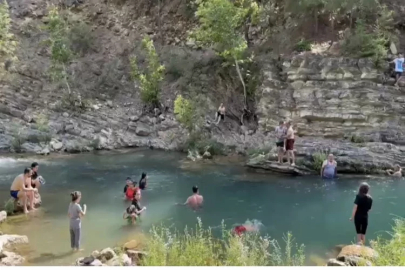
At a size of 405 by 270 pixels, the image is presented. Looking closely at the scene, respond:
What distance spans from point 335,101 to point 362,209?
10493 mm

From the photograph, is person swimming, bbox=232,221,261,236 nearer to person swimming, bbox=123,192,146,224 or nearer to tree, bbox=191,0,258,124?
person swimming, bbox=123,192,146,224

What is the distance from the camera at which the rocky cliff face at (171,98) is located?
18.7 meters

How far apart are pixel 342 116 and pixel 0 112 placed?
54.2 ft

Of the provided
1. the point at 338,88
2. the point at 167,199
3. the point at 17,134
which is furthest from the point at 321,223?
the point at 17,134

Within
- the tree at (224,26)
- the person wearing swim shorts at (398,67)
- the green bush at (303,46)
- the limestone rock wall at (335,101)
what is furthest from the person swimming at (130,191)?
the green bush at (303,46)

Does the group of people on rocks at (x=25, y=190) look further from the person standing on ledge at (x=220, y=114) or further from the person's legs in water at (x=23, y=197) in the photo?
the person standing on ledge at (x=220, y=114)

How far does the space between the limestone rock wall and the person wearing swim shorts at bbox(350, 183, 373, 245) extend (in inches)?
362

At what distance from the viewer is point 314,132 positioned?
64.4 ft

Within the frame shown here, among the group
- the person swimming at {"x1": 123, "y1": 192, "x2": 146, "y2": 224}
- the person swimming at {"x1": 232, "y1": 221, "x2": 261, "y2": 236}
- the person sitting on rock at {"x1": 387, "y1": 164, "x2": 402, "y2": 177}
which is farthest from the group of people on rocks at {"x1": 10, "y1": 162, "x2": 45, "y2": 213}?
the person sitting on rock at {"x1": 387, "y1": 164, "x2": 402, "y2": 177}

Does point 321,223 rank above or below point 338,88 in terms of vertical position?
below

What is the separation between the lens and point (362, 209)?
968 cm

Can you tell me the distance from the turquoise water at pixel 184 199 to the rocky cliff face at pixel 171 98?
2.42 m

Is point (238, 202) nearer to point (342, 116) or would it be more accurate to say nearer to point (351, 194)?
point (351, 194)

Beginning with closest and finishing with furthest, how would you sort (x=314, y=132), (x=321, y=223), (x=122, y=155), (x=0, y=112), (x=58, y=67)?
(x=321, y=223) < (x=314, y=132) < (x=122, y=155) < (x=0, y=112) < (x=58, y=67)
